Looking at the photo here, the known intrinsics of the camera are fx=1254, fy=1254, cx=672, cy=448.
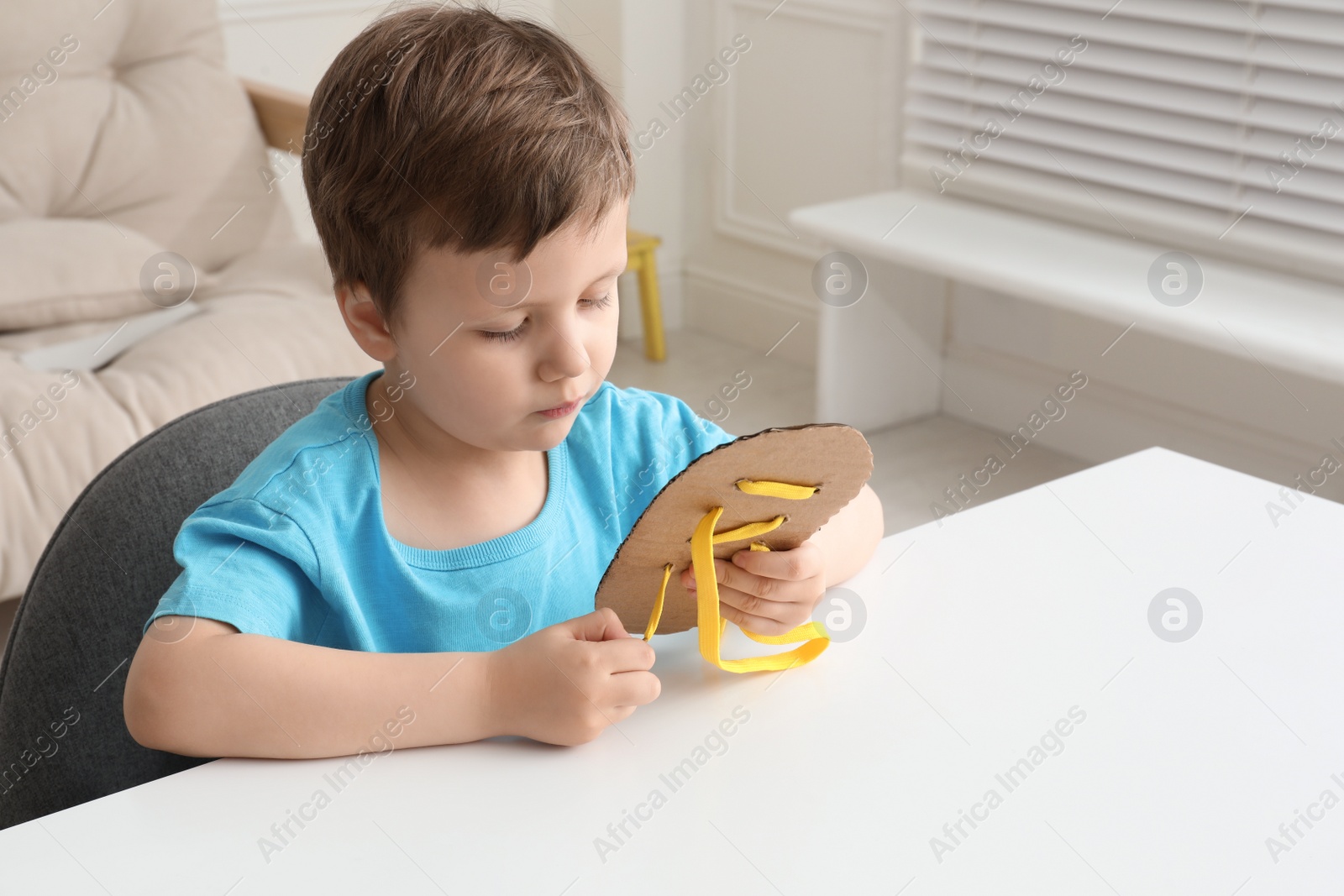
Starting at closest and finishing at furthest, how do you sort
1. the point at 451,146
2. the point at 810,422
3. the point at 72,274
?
1. the point at 451,146
2. the point at 72,274
3. the point at 810,422

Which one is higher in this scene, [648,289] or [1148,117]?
[1148,117]

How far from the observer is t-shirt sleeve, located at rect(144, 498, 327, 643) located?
0.67m

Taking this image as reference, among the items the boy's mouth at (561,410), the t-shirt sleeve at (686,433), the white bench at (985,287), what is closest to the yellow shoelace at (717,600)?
the boy's mouth at (561,410)

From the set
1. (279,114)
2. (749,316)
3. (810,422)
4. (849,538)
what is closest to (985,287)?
(810,422)

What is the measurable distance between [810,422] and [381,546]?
7.78 ft

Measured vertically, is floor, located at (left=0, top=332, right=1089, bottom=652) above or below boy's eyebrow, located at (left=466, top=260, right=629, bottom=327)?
below

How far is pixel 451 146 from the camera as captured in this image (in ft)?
2.37

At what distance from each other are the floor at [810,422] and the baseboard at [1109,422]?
0.05 metres

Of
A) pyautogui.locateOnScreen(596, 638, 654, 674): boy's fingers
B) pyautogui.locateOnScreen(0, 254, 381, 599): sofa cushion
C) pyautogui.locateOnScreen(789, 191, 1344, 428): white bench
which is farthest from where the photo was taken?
pyautogui.locateOnScreen(789, 191, 1344, 428): white bench

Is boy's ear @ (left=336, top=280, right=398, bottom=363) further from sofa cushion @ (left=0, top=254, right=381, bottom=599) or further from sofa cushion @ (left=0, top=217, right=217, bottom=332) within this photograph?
sofa cushion @ (left=0, top=217, right=217, bottom=332)

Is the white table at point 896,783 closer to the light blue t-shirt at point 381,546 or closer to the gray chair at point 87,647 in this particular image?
the light blue t-shirt at point 381,546

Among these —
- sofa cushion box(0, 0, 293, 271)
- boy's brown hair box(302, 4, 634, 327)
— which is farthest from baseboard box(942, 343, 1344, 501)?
boy's brown hair box(302, 4, 634, 327)

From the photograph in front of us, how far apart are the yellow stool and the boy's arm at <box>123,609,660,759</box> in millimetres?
2688

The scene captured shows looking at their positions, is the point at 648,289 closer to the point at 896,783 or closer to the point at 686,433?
the point at 686,433
